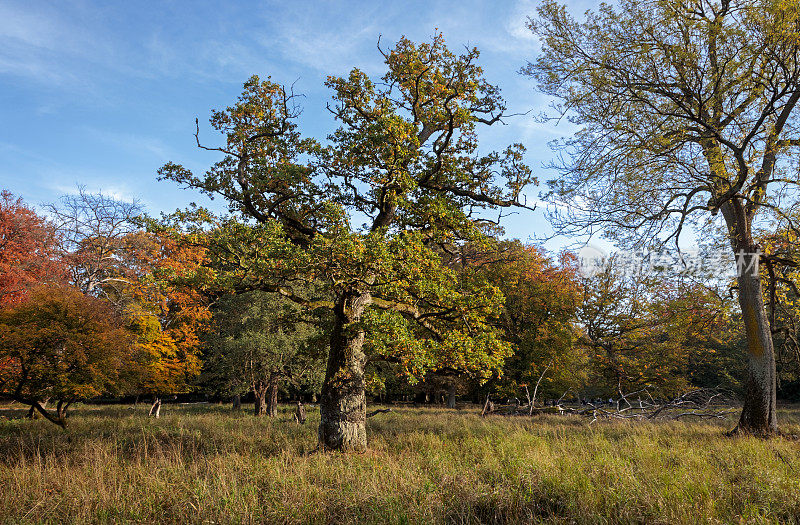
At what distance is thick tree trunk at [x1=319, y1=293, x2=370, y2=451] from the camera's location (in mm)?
9930

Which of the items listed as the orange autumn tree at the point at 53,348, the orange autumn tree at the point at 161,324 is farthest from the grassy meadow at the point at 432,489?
the orange autumn tree at the point at 161,324

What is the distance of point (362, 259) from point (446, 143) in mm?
4470

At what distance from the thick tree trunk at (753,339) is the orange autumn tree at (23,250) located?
1289 inches

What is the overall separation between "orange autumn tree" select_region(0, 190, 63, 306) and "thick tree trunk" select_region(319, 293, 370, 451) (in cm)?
2292

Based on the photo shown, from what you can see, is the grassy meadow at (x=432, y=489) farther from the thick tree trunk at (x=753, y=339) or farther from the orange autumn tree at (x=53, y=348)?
the orange autumn tree at (x=53, y=348)

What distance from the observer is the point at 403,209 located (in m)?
11.4

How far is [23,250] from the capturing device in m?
25.9

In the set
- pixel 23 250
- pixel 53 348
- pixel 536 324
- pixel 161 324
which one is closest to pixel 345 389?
pixel 53 348

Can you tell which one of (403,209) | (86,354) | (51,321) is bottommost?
(86,354)

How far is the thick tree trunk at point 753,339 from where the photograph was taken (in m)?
11.3

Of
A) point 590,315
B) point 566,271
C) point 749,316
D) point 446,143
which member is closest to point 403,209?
point 446,143

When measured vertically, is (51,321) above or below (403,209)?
below

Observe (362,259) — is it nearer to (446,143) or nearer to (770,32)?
(446,143)

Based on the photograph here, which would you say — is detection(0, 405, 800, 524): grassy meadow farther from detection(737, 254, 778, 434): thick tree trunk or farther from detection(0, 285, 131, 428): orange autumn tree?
detection(0, 285, 131, 428): orange autumn tree
